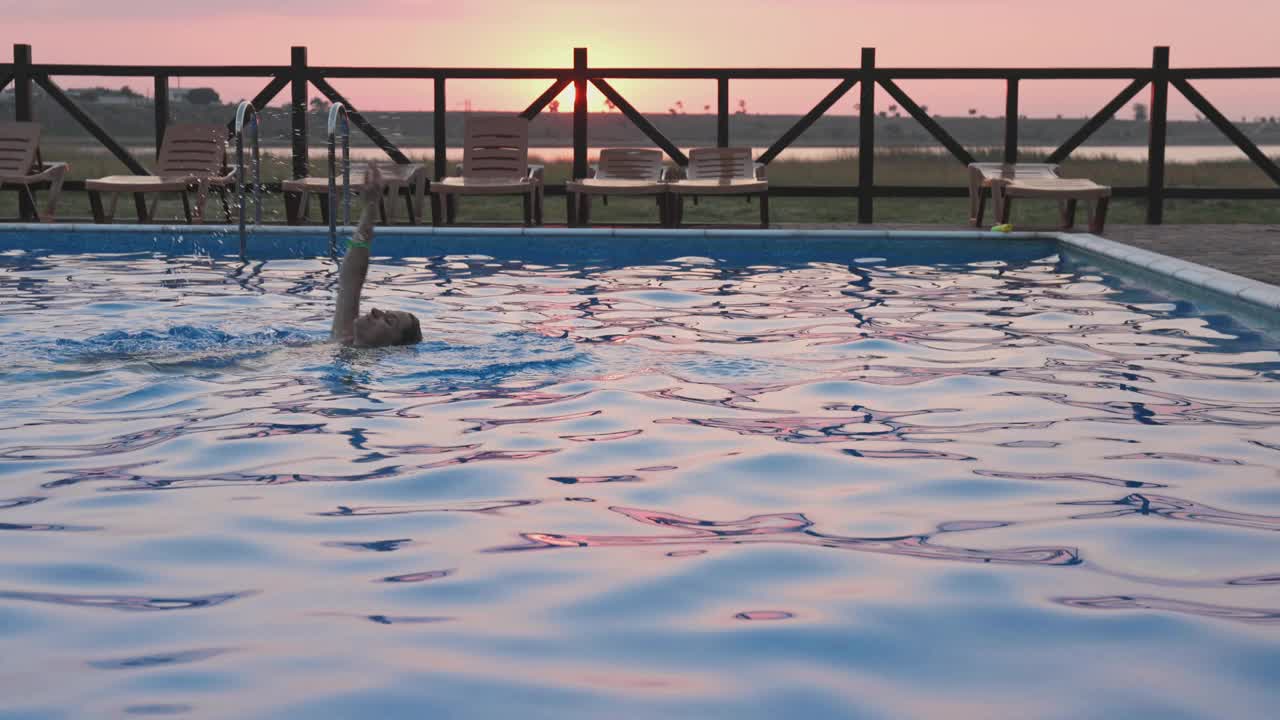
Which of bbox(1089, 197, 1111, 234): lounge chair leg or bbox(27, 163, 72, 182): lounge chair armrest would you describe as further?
bbox(27, 163, 72, 182): lounge chair armrest

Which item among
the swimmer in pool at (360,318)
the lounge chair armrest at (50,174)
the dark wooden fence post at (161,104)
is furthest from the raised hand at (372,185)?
the dark wooden fence post at (161,104)

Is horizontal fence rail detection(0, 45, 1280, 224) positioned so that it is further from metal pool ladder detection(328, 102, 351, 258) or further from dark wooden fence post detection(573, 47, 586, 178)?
metal pool ladder detection(328, 102, 351, 258)

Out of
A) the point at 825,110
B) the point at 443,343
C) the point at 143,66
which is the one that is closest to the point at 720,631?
the point at 443,343

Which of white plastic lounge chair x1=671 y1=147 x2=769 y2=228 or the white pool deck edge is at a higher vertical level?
white plastic lounge chair x1=671 y1=147 x2=769 y2=228

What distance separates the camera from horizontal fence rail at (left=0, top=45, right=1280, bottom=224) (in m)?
12.4

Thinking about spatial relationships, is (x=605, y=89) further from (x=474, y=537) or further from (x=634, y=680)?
(x=634, y=680)

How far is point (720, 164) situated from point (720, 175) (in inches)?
3.9

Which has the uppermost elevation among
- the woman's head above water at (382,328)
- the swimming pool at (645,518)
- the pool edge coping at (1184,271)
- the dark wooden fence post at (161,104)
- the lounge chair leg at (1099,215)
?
the dark wooden fence post at (161,104)

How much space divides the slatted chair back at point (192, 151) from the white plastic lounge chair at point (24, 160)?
2.91 feet

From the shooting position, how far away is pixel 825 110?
40.1 feet

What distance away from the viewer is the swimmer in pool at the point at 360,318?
5777 mm

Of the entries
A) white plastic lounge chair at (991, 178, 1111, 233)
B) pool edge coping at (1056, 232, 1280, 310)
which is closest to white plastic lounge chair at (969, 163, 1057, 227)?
white plastic lounge chair at (991, 178, 1111, 233)

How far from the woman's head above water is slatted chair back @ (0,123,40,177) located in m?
7.64

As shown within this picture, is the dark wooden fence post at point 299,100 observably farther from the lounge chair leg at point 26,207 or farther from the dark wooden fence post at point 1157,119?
the dark wooden fence post at point 1157,119
